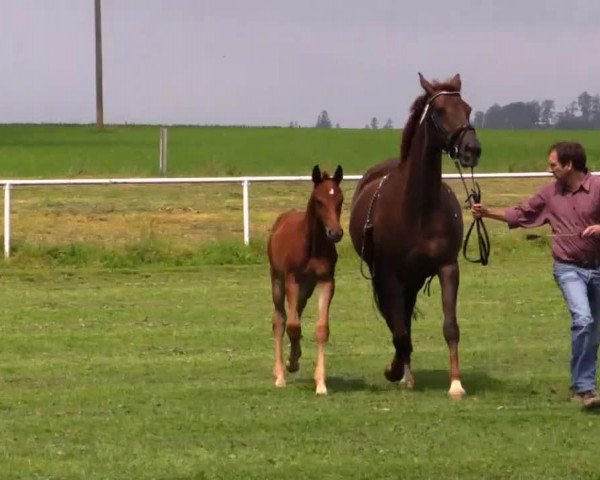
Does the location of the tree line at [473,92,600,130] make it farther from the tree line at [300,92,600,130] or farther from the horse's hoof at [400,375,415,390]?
the horse's hoof at [400,375,415,390]

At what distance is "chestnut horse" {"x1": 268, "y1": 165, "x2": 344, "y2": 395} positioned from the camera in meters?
10.8

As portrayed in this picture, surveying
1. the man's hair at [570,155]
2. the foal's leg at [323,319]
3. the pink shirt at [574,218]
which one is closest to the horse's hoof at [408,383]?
the foal's leg at [323,319]

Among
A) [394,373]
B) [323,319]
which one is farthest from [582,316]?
[323,319]

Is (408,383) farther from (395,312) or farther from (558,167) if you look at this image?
(558,167)

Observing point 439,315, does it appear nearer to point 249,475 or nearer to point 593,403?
point 593,403

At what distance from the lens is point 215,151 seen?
54562 mm

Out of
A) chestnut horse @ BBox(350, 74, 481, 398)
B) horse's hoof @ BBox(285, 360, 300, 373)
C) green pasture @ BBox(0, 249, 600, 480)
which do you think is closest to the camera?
green pasture @ BBox(0, 249, 600, 480)

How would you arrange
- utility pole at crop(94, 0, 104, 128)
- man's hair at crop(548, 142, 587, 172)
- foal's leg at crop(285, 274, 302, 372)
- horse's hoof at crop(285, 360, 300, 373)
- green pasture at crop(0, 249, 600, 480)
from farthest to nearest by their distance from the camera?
utility pole at crop(94, 0, 104, 128), horse's hoof at crop(285, 360, 300, 373), foal's leg at crop(285, 274, 302, 372), man's hair at crop(548, 142, 587, 172), green pasture at crop(0, 249, 600, 480)

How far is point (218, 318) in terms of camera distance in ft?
50.6

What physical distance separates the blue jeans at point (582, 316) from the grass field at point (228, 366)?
0.28m

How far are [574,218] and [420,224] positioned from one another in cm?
133

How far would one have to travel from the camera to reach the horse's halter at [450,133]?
1035cm

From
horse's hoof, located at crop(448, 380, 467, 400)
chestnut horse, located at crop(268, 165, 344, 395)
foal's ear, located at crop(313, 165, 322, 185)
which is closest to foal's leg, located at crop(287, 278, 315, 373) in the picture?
chestnut horse, located at crop(268, 165, 344, 395)

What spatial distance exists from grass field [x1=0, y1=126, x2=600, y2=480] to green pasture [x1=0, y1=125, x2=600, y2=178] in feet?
39.4
